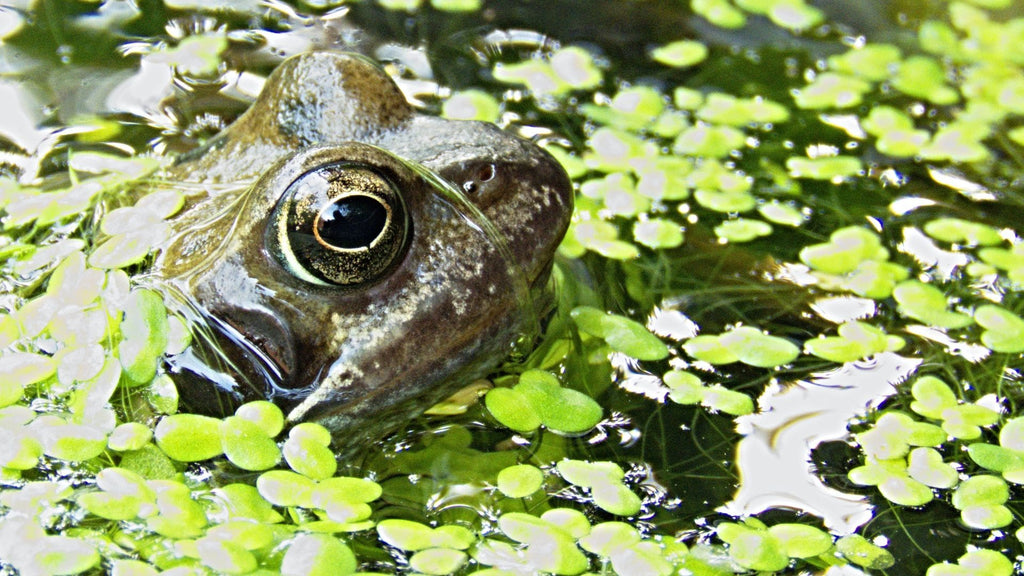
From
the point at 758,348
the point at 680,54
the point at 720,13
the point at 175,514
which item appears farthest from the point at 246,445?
the point at 720,13

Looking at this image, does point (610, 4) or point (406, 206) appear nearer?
point (406, 206)

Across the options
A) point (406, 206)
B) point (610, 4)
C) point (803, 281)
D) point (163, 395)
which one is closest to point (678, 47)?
point (610, 4)

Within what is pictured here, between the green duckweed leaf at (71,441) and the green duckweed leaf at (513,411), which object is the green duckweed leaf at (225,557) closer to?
the green duckweed leaf at (71,441)

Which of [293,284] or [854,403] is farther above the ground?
[293,284]

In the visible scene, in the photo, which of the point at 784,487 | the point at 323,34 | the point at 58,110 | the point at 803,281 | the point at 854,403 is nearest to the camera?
the point at 784,487

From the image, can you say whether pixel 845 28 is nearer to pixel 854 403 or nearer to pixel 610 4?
pixel 610 4
